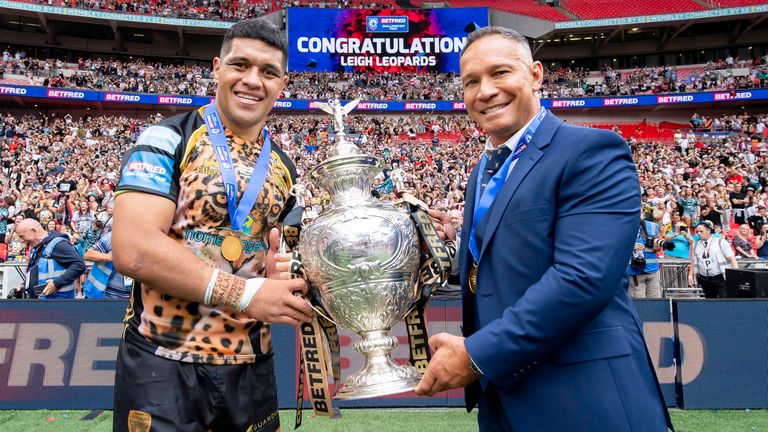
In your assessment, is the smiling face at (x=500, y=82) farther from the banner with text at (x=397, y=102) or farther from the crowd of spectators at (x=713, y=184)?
the banner with text at (x=397, y=102)

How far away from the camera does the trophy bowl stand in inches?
75.0

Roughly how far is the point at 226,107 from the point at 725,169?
21.6 m

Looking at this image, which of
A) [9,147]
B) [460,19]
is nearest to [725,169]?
[460,19]

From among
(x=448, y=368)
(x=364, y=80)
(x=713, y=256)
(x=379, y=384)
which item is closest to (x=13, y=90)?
(x=364, y=80)

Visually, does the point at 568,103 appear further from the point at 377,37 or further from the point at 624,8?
the point at 377,37

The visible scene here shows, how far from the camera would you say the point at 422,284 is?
6.74ft

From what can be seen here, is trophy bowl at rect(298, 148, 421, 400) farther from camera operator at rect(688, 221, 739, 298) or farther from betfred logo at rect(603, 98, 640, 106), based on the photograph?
betfred logo at rect(603, 98, 640, 106)

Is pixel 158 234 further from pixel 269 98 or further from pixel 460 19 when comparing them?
pixel 460 19

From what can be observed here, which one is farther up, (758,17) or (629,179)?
(758,17)

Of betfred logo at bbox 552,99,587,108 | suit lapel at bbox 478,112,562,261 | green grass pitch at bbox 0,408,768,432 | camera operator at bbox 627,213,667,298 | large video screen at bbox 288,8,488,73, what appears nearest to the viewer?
suit lapel at bbox 478,112,562,261

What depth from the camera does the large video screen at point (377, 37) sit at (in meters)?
33.9

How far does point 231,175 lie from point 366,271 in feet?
2.06

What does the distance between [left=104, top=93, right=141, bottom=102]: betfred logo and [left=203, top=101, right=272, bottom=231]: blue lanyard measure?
3163 cm

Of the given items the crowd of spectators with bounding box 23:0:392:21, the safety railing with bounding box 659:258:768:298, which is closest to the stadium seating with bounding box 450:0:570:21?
the crowd of spectators with bounding box 23:0:392:21
